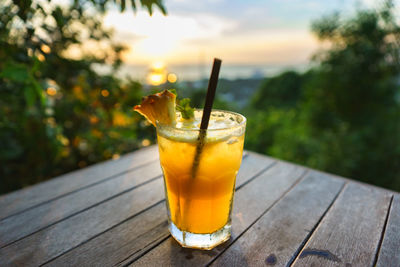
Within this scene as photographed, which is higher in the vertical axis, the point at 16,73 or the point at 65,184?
the point at 16,73

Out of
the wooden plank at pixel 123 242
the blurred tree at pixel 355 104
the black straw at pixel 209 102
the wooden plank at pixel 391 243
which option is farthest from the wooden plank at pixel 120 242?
the blurred tree at pixel 355 104

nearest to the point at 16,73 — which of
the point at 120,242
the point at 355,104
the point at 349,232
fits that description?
the point at 120,242

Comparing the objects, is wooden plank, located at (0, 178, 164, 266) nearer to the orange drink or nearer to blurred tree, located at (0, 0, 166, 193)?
the orange drink

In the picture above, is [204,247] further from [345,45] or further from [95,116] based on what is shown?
[345,45]

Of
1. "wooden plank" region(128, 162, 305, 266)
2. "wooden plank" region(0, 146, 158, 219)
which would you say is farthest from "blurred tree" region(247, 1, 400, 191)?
"wooden plank" region(0, 146, 158, 219)

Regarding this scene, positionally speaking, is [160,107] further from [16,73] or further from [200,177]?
[16,73]

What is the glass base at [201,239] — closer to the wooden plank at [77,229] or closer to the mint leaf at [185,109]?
the wooden plank at [77,229]
